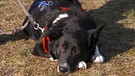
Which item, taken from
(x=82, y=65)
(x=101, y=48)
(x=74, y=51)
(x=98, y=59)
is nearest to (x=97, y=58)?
(x=98, y=59)

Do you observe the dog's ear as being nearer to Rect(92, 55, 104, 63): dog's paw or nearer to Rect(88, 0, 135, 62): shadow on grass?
Rect(92, 55, 104, 63): dog's paw

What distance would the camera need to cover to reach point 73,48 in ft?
15.6

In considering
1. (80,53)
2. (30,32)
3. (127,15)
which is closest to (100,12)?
(127,15)

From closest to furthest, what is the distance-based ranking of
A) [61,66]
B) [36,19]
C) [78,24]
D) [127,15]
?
[61,66]
[78,24]
[36,19]
[127,15]

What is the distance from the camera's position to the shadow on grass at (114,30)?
5797 mm

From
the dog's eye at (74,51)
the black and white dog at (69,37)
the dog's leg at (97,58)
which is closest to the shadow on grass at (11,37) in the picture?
the black and white dog at (69,37)

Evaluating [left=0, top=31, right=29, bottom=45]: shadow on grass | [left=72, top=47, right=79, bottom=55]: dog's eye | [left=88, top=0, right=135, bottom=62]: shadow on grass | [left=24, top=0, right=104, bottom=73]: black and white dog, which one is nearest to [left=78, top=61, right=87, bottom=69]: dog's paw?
[left=24, top=0, right=104, bottom=73]: black and white dog

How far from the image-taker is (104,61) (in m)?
5.25

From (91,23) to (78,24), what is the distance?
0.37m

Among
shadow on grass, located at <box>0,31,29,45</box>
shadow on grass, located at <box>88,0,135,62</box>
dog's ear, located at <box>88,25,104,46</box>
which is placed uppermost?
dog's ear, located at <box>88,25,104,46</box>

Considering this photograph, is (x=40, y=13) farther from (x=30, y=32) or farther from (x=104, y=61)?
(x=104, y=61)

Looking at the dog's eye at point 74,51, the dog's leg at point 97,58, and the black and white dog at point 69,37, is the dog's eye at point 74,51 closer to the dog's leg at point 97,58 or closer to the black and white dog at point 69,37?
the black and white dog at point 69,37

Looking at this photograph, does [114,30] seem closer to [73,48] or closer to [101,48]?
[101,48]

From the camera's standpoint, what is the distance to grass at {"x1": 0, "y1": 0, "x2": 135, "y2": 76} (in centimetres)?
498
